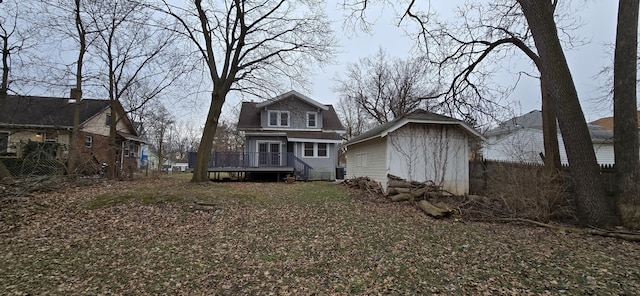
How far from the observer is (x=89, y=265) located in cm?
524

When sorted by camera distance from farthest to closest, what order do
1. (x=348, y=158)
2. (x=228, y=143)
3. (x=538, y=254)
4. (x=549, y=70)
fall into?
1. (x=228, y=143)
2. (x=348, y=158)
3. (x=549, y=70)
4. (x=538, y=254)

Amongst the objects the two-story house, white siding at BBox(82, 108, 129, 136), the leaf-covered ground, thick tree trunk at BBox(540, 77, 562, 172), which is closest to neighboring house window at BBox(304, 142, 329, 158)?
the two-story house

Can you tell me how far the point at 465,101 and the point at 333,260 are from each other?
38.5ft

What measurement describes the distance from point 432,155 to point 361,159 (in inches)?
172

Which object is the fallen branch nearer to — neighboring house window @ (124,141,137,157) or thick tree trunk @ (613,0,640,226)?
thick tree trunk @ (613,0,640,226)

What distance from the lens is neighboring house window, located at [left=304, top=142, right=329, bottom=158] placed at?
21.4 metres

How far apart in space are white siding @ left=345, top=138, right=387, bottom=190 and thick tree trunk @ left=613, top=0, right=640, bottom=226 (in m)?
7.14

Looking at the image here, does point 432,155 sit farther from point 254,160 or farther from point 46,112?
point 46,112

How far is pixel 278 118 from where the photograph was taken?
73.1 feet

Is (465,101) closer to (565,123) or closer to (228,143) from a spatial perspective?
(565,123)

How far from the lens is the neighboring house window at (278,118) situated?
22.2m

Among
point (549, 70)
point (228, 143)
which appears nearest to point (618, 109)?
point (549, 70)

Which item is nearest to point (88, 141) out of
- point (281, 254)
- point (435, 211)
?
point (281, 254)

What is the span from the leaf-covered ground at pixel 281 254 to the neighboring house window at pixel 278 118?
13260mm
